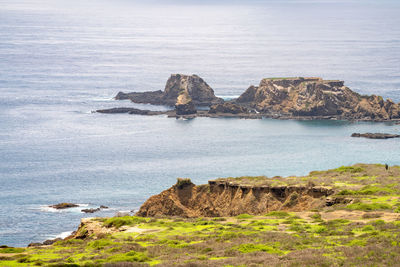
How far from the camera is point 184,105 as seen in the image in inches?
7721

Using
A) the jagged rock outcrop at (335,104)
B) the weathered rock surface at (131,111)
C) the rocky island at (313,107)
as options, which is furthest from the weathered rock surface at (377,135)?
the weathered rock surface at (131,111)

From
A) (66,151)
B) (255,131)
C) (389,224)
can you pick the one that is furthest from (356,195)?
(255,131)

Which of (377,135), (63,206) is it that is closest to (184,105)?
(377,135)

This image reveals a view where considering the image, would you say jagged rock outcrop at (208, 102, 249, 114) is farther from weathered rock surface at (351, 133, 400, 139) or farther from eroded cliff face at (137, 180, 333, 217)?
eroded cliff face at (137, 180, 333, 217)

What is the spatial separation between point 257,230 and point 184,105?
14805cm

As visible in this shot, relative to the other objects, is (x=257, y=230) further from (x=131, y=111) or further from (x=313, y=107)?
(x=131, y=111)

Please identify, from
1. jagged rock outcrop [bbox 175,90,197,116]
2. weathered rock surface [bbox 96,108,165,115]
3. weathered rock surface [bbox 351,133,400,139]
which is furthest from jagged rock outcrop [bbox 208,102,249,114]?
weathered rock surface [bbox 351,133,400,139]

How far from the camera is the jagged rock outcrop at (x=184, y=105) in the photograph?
19519 centimetres

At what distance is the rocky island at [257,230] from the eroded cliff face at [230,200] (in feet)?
0.33

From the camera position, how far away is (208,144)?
163m

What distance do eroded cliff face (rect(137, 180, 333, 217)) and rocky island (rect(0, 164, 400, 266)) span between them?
10cm

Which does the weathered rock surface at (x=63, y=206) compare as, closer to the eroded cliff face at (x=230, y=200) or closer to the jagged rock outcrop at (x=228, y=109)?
the eroded cliff face at (x=230, y=200)

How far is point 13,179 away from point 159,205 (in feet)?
195

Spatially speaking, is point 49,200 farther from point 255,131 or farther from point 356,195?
point 255,131
